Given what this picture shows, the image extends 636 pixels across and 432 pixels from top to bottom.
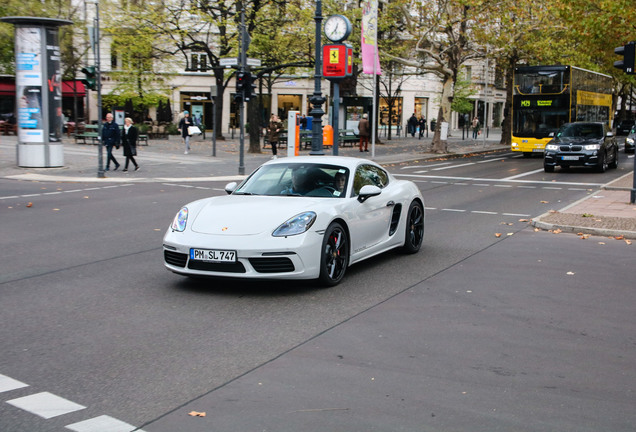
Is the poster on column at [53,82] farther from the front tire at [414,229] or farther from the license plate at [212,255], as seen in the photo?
the license plate at [212,255]

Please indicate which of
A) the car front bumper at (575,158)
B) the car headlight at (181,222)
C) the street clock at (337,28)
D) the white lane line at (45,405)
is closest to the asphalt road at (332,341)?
the white lane line at (45,405)

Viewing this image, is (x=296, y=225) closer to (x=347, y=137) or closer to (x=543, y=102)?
(x=543, y=102)

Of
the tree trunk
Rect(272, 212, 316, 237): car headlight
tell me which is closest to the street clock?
the tree trunk

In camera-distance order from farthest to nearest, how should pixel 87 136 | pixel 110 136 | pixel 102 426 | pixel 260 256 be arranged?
pixel 87 136 → pixel 110 136 → pixel 260 256 → pixel 102 426

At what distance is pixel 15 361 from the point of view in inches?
203

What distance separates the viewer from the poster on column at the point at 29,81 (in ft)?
75.8

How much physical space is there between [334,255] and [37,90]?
1860cm

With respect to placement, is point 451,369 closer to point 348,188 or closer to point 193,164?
point 348,188

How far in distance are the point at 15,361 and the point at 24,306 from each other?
1.70m

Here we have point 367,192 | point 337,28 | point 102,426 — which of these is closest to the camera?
point 102,426

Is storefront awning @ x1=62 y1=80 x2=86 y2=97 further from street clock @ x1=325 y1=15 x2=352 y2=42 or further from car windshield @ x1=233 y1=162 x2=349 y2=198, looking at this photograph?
car windshield @ x1=233 y1=162 x2=349 y2=198

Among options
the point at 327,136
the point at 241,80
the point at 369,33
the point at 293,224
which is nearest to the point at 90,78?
the point at 241,80

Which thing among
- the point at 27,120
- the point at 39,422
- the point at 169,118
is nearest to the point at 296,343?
the point at 39,422

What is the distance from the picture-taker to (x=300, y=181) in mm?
8430
